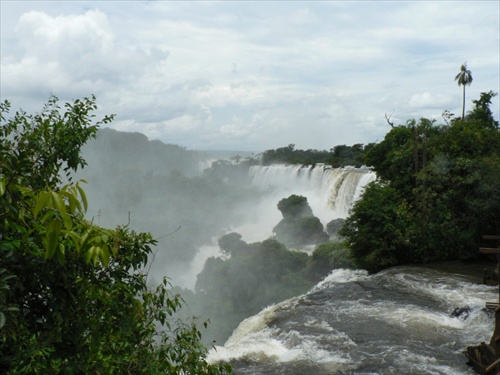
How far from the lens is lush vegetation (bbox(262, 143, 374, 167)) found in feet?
159

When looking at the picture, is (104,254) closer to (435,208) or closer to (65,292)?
(65,292)

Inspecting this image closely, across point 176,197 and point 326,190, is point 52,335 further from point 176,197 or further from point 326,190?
point 176,197

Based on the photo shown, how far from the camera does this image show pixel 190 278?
152ft

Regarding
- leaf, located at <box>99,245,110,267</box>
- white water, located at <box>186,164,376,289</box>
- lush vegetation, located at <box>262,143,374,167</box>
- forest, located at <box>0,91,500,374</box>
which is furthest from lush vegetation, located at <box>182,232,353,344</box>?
leaf, located at <box>99,245,110,267</box>

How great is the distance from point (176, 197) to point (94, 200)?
39.0ft

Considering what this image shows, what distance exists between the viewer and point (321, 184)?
123ft

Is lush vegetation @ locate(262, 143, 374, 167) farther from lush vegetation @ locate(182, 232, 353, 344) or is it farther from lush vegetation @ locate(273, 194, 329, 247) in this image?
lush vegetation @ locate(182, 232, 353, 344)

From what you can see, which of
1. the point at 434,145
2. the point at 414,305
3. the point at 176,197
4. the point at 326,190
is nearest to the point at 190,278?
the point at 326,190

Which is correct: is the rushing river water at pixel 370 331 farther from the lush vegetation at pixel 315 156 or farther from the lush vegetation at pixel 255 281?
the lush vegetation at pixel 315 156

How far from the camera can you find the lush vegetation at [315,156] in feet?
159

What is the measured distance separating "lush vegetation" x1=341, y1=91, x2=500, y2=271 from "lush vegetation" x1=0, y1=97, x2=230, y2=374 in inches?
682

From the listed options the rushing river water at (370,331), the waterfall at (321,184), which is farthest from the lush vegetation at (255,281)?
the rushing river water at (370,331)

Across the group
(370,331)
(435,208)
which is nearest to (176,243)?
(435,208)

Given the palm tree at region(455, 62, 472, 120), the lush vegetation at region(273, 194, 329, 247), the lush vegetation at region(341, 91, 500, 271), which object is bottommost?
the lush vegetation at region(273, 194, 329, 247)
